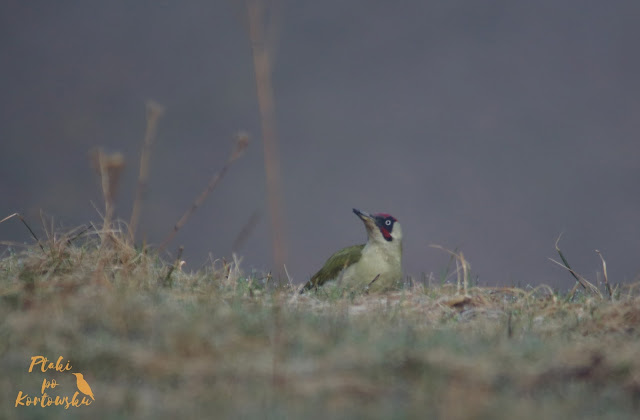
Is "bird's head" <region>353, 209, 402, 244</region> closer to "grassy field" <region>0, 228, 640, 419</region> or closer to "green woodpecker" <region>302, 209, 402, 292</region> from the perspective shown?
"green woodpecker" <region>302, 209, 402, 292</region>

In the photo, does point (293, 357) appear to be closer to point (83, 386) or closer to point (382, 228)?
point (83, 386)

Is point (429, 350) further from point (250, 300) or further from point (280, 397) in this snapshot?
point (250, 300)

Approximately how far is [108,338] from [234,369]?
959 millimetres

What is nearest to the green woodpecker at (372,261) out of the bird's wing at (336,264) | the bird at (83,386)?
the bird's wing at (336,264)

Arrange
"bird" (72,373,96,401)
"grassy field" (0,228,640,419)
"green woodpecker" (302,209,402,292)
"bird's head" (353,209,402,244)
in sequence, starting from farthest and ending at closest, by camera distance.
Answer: "bird's head" (353,209,402,244)
"green woodpecker" (302,209,402,292)
"bird" (72,373,96,401)
"grassy field" (0,228,640,419)

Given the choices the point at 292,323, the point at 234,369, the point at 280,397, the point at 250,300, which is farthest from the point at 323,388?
the point at 250,300

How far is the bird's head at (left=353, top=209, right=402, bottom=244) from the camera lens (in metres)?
7.71

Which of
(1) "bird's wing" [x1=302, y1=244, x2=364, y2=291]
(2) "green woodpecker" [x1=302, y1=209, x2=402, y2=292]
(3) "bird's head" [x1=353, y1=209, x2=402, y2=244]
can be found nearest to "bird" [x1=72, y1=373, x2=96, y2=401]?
(2) "green woodpecker" [x1=302, y1=209, x2=402, y2=292]

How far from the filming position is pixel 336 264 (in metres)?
7.87

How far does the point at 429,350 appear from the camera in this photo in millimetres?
4195

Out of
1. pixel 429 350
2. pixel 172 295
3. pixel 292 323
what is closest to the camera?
pixel 429 350

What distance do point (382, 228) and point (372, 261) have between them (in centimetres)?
40

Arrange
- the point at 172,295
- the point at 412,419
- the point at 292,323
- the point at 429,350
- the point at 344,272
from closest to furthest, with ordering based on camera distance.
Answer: the point at 412,419, the point at 429,350, the point at 292,323, the point at 172,295, the point at 344,272

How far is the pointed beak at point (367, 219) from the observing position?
778 cm
